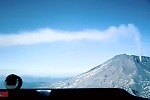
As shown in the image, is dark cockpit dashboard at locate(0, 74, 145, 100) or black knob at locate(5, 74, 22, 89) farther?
black knob at locate(5, 74, 22, 89)

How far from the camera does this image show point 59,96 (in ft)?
11.5

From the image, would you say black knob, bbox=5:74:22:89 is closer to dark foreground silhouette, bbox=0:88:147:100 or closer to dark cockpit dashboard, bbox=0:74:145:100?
dark cockpit dashboard, bbox=0:74:145:100

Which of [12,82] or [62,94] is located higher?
[12,82]

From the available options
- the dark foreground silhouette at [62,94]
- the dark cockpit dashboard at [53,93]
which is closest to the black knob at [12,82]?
the dark cockpit dashboard at [53,93]

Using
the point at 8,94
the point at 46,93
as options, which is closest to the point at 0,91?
the point at 8,94

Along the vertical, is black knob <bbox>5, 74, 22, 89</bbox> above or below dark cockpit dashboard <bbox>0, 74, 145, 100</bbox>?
above

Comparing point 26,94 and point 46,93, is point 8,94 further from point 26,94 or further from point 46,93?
point 46,93

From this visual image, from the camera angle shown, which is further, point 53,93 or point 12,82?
point 12,82

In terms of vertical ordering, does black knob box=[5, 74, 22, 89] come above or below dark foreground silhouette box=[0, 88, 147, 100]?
above

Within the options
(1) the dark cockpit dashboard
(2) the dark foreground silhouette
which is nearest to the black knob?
(1) the dark cockpit dashboard

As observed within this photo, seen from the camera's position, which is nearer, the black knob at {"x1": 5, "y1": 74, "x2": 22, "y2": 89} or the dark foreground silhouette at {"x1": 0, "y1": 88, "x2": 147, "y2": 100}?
the dark foreground silhouette at {"x1": 0, "y1": 88, "x2": 147, "y2": 100}

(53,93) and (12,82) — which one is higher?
(12,82)

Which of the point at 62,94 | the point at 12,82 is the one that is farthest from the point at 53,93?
the point at 12,82

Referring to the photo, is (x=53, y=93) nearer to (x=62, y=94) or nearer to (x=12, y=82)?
(x=62, y=94)
